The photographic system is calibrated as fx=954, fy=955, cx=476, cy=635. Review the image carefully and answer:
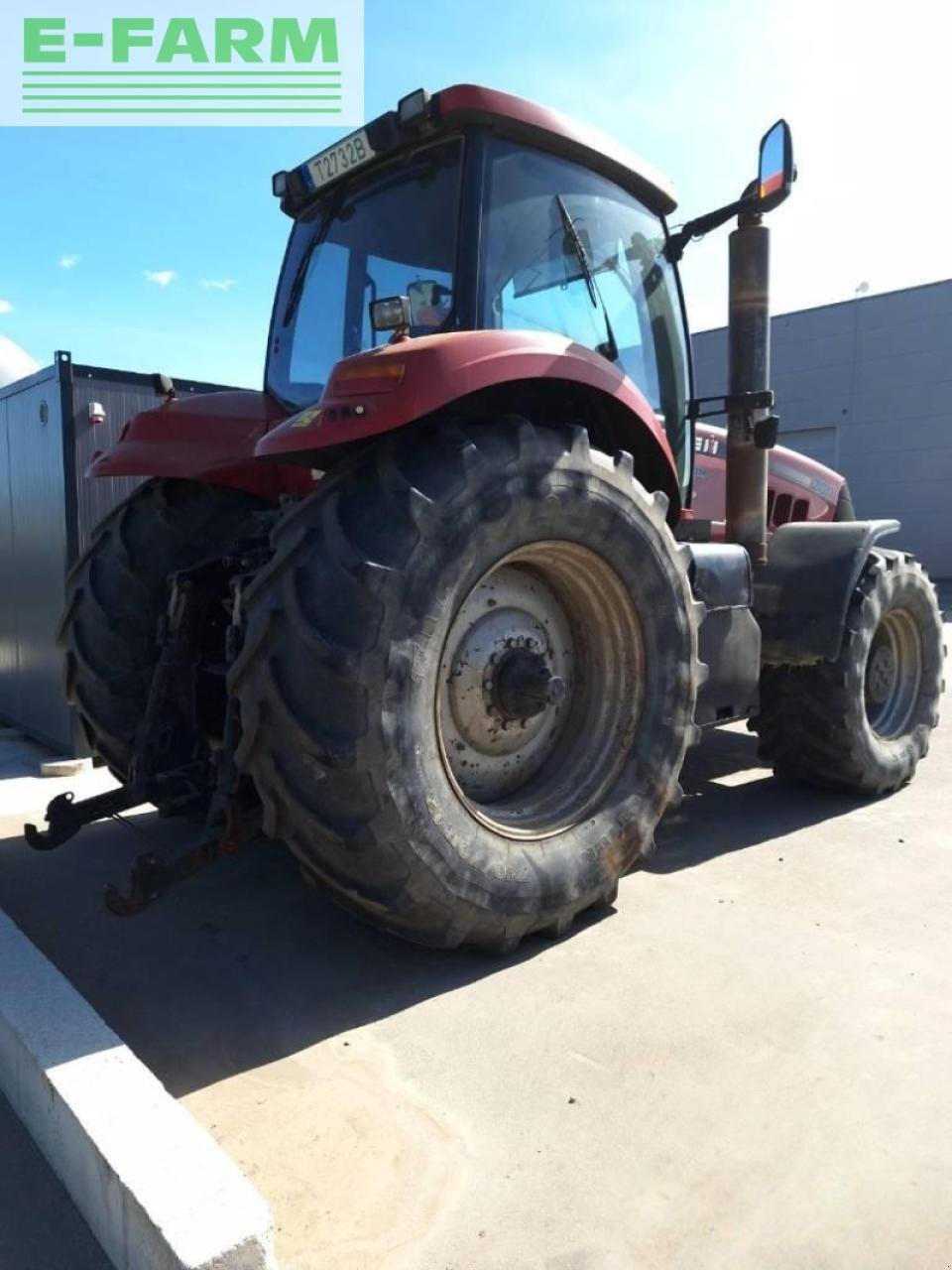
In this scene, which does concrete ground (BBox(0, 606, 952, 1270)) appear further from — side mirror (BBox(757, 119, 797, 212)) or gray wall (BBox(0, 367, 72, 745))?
side mirror (BBox(757, 119, 797, 212))

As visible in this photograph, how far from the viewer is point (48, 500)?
575cm

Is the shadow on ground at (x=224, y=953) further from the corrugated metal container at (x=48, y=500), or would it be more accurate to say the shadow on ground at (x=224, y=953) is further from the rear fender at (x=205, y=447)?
the corrugated metal container at (x=48, y=500)

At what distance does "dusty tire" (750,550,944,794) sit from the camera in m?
4.25

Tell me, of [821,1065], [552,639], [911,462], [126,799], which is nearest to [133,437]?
[126,799]

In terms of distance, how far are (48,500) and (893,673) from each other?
4.90 metres

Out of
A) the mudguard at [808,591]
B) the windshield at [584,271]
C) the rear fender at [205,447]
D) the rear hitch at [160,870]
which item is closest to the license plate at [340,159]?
the windshield at [584,271]

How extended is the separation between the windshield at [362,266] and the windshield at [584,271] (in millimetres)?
170

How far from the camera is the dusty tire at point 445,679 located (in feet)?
7.70

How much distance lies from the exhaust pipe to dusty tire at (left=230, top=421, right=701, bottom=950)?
1.26 meters

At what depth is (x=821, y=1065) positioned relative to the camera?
7.37 feet

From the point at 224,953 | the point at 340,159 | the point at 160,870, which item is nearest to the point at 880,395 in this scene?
the point at 340,159

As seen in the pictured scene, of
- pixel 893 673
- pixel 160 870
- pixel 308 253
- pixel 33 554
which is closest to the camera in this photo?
pixel 160 870

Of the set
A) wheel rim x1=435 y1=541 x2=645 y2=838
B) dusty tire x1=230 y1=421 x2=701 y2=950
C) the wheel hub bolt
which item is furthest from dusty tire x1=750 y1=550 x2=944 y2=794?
the wheel hub bolt

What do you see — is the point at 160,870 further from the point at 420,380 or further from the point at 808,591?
the point at 808,591
